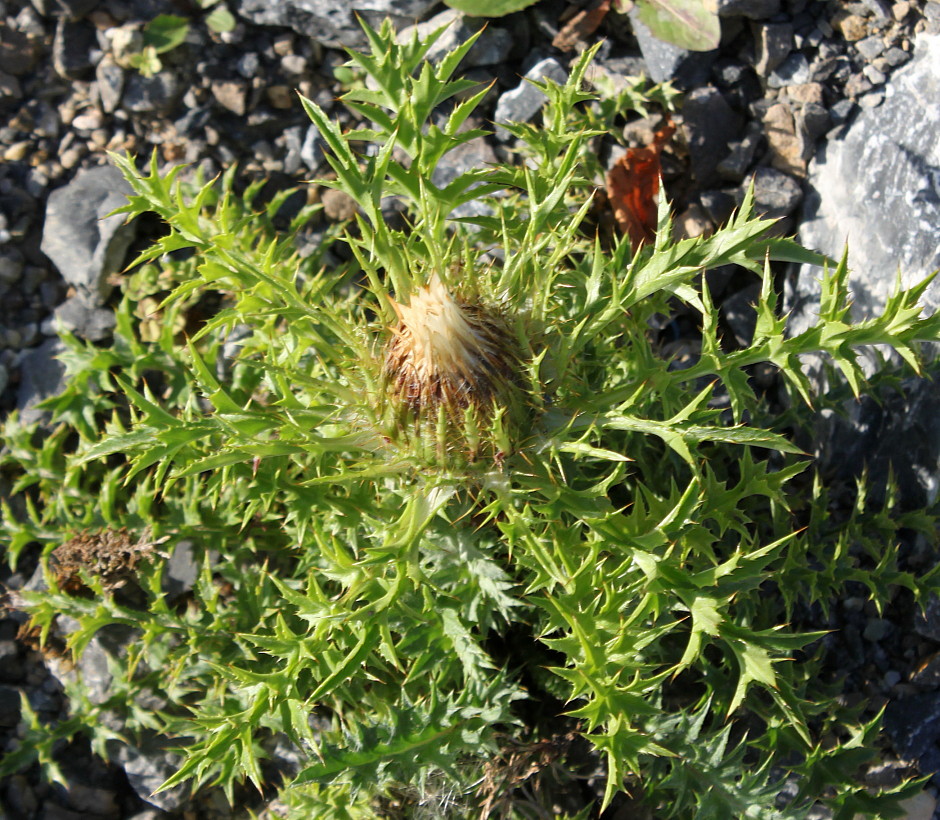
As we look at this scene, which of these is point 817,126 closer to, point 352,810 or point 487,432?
point 487,432

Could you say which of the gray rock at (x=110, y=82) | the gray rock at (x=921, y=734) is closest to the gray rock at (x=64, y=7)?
the gray rock at (x=110, y=82)

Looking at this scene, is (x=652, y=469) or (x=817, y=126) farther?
(x=817, y=126)

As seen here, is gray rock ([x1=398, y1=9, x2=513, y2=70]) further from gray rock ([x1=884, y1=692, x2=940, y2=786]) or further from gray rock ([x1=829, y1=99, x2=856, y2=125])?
gray rock ([x1=884, y1=692, x2=940, y2=786])

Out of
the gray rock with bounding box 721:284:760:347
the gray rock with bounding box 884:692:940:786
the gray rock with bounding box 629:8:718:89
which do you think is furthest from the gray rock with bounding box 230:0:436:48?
the gray rock with bounding box 884:692:940:786

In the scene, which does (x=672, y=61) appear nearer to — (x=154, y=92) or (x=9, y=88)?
(x=154, y=92)

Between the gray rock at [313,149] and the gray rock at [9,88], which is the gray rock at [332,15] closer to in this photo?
the gray rock at [313,149]

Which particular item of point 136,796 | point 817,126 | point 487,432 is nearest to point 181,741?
point 136,796

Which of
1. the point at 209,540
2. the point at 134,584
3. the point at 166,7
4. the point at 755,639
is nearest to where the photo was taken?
the point at 755,639
